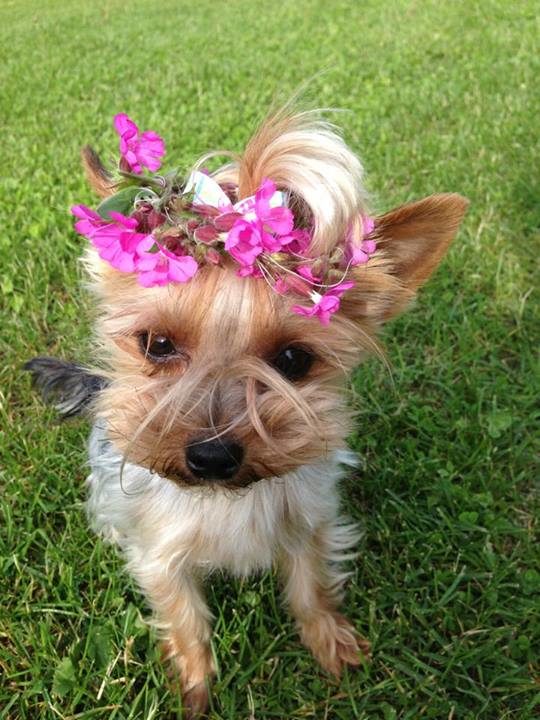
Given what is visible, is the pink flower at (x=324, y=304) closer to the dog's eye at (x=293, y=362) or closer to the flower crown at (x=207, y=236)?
the flower crown at (x=207, y=236)

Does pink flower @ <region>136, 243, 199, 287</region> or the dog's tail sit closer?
pink flower @ <region>136, 243, 199, 287</region>

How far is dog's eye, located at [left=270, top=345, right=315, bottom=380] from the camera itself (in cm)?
190

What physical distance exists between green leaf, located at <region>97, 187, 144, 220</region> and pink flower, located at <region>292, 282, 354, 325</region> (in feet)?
1.61

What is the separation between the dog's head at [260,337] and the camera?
1702 millimetres

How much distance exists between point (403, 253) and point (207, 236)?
616 millimetres

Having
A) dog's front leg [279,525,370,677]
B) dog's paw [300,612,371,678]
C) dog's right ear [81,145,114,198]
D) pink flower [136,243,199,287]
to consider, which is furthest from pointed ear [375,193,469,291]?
dog's paw [300,612,371,678]

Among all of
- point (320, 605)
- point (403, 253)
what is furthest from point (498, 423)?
point (403, 253)

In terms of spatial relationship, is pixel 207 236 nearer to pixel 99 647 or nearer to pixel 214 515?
pixel 214 515

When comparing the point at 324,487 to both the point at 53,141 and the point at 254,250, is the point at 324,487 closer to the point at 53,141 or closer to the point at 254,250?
the point at 254,250

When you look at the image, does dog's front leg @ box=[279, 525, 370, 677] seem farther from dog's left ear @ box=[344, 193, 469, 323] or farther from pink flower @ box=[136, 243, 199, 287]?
pink flower @ box=[136, 243, 199, 287]

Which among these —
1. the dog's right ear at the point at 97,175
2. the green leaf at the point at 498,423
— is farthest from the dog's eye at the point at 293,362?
the green leaf at the point at 498,423

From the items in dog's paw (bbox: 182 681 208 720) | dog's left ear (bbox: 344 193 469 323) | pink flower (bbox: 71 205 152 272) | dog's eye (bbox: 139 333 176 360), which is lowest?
dog's paw (bbox: 182 681 208 720)

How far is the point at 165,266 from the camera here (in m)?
1.61

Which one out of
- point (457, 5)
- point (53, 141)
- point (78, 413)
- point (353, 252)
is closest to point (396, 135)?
point (53, 141)
